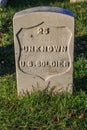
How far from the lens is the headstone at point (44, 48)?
4426mm

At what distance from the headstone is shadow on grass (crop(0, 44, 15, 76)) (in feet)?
2.52

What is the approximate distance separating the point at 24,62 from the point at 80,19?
267 cm

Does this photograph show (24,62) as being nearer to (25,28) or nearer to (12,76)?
(25,28)

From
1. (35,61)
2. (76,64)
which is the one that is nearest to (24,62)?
(35,61)

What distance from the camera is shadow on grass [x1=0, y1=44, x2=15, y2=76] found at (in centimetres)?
566

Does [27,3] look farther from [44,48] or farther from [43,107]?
[43,107]

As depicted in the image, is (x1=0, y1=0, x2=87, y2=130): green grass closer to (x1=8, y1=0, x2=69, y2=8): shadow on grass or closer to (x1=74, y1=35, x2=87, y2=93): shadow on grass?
(x1=74, y1=35, x2=87, y2=93): shadow on grass

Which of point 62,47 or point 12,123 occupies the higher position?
point 62,47

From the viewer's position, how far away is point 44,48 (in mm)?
4621

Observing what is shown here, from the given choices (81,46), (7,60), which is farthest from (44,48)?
(81,46)

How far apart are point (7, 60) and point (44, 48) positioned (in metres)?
1.45

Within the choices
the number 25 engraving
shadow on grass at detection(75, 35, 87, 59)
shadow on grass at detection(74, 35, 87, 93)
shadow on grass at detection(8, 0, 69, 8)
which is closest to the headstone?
the number 25 engraving

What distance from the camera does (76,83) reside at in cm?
518

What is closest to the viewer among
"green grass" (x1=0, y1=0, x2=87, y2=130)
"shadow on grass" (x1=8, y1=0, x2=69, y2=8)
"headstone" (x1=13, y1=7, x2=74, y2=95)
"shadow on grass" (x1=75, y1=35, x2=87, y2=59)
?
"headstone" (x1=13, y1=7, x2=74, y2=95)
